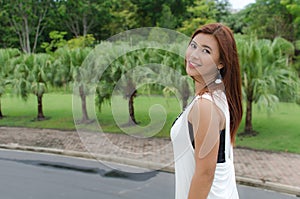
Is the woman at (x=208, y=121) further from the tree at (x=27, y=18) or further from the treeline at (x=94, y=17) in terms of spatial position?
the tree at (x=27, y=18)

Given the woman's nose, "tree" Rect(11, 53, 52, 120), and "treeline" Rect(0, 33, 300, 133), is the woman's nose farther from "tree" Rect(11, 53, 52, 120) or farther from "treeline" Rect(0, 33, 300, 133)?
"tree" Rect(11, 53, 52, 120)

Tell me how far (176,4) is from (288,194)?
77.7ft

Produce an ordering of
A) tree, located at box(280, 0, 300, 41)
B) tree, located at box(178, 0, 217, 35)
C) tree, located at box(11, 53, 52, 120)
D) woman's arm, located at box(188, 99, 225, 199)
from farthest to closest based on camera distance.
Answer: tree, located at box(178, 0, 217, 35), tree, located at box(280, 0, 300, 41), tree, located at box(11, 53, 52, 120), woman's arm, located at box(188, 99, 225, 199)

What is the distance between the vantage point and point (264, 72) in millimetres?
7375

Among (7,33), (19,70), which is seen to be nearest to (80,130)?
(19,70)

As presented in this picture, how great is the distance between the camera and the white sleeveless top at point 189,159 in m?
1.23

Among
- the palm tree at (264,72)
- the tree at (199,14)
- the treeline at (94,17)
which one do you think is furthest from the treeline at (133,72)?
the treeline at (94,17)

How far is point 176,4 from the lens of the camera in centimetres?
2686

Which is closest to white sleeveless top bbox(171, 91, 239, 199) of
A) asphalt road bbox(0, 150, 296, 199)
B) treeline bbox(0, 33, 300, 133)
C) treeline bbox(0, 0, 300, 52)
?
treeline bbox(0, 33, 300, 133)

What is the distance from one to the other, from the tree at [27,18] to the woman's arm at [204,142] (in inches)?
1084

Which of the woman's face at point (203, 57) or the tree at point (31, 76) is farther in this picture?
the tree at point (31, 76)

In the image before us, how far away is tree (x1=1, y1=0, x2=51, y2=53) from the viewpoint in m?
26.4

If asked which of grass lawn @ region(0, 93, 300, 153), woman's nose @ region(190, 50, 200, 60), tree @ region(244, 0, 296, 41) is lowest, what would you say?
grass lawn @ region(0, 93, 300, 153)

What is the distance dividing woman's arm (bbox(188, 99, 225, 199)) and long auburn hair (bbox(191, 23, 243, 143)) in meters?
0.14
